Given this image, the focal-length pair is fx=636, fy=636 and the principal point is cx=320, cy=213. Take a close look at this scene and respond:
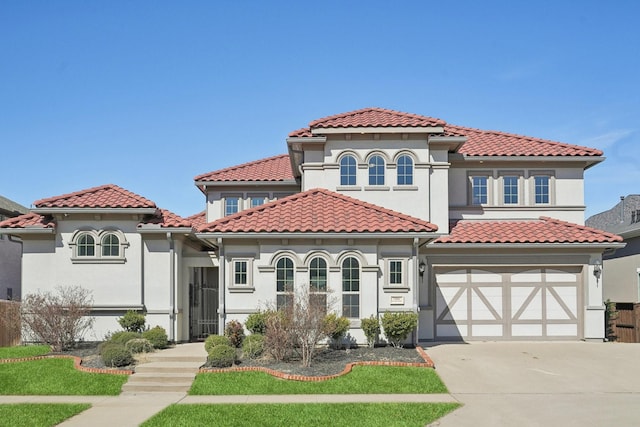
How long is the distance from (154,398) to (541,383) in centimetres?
877

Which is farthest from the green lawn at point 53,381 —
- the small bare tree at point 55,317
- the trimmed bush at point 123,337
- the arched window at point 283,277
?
the arched window at point 283,277

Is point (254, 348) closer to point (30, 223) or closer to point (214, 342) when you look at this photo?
point (214, 342)

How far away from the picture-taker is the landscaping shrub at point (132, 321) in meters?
19.3

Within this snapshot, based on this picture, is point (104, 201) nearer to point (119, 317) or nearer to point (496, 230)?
point (119, 317)

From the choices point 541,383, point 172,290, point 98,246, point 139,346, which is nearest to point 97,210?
point 98,246

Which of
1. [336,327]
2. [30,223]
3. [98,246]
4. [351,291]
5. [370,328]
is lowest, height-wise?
[370,328]

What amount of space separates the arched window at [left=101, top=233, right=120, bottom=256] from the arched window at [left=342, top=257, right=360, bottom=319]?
7.32m

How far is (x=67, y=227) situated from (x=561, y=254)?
53.2 feet

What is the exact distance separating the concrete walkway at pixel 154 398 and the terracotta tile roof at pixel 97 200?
581 centimetres

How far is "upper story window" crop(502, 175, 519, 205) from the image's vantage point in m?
23.8

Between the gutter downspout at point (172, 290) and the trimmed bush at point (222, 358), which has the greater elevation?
the gutter downspout at point (172, 290)

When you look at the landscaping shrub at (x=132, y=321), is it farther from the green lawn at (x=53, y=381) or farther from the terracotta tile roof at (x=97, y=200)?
the terracotta tile roof at (x=97, y=200)

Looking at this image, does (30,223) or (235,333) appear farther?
(30,223)

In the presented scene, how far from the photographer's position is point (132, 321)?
19281 mm
